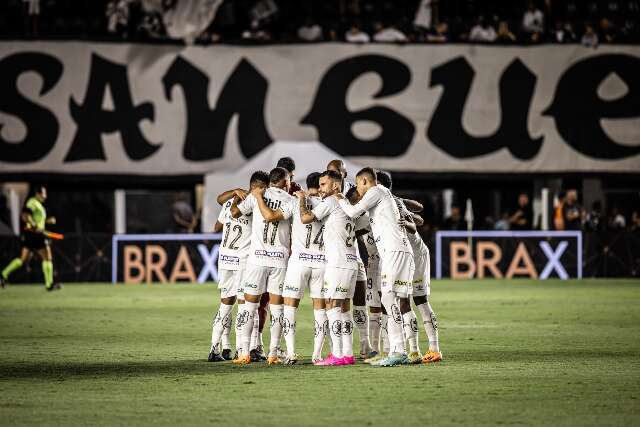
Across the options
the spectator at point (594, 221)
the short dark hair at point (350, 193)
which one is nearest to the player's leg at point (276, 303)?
the short dark hair at point (350, 193)

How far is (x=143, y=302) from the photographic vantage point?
23312mm

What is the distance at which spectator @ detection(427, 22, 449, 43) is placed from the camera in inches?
1223

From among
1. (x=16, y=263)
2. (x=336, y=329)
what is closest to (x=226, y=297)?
(x=336, y=329)

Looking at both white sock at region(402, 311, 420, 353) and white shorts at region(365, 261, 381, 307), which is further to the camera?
white shorts at region(365, 261, 381, 307)

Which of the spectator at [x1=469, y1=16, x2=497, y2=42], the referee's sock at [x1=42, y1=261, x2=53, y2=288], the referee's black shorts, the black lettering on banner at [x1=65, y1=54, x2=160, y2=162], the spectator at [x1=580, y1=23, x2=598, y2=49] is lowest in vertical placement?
the referee's sock at [x1=42, y1=261, x2=53, y2=288]

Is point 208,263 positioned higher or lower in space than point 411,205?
lower

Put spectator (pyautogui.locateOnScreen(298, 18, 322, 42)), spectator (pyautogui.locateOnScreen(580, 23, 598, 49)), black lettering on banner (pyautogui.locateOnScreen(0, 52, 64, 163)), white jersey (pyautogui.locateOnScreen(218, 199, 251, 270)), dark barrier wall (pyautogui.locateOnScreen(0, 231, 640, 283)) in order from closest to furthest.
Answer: white jersey (pyautogui.locateOnScreen(218, 199, 251, 270))
dark barrier wall (pyautogui.locateOnScreen(0, 231, 640, 283))
black lettering on banner (pyautogui.locateOnScreen(0, 52, 64, 163))
spectator (pyautogui.locateOnScreen(580, 23, 598, 49))
spectator (pyautogui.locateOnScreen(298, 18, 322, 42))

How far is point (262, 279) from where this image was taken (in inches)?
526

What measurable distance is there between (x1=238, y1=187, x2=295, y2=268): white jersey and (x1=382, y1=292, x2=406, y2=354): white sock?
123 cm

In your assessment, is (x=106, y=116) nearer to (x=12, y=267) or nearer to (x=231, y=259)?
(x=12, y=267)

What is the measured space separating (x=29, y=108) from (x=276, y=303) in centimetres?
1815

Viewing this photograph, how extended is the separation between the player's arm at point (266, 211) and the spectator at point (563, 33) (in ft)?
63.9

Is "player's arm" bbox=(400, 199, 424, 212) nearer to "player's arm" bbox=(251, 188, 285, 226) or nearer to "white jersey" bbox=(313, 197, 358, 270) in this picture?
"white jersey" bbox=(313, 197, 358, 270)

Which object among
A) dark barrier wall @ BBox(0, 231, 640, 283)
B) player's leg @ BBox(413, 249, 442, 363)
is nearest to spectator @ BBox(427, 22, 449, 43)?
dark barrier wall @ BBox(0, 231, 640, 283)
